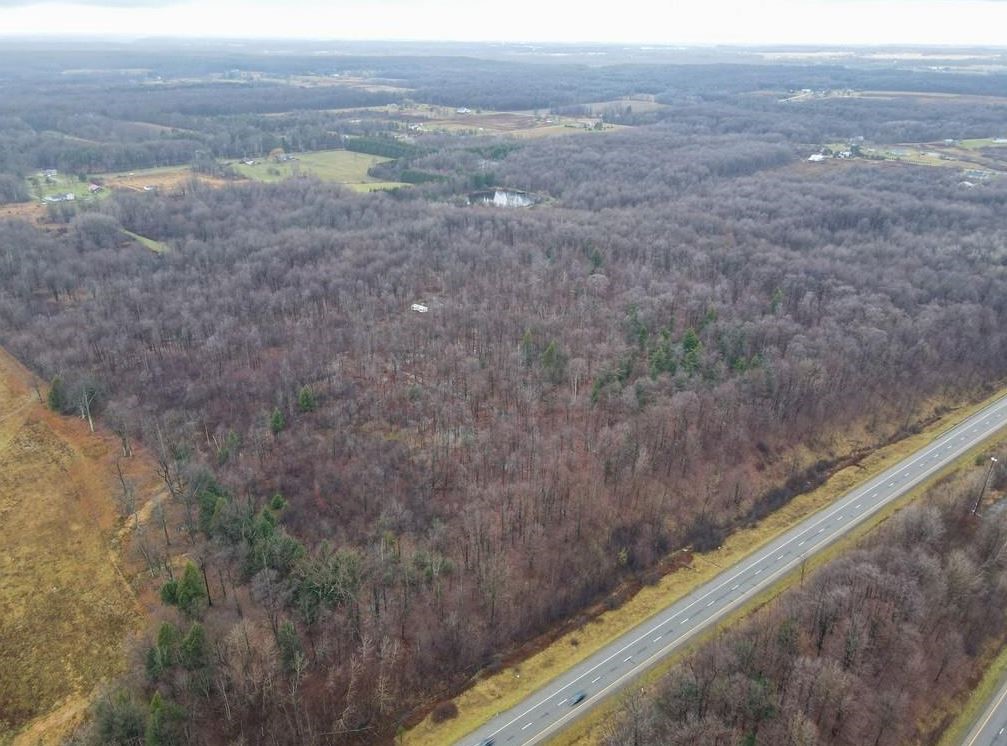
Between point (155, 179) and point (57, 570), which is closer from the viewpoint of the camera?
point (57, 570)

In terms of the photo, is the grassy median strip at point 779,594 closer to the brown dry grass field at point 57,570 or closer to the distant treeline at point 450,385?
the distant treeline at point 450,385

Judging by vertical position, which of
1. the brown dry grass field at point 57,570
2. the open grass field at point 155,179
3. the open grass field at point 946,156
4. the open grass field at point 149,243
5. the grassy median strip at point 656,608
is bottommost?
the grassy median strip at point 656,608

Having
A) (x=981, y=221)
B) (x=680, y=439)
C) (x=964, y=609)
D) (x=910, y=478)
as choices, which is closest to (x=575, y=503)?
(x=680, y=439)

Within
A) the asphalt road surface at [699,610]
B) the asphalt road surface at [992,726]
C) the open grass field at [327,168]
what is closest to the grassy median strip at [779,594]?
the asphalt road surface at [992,726]

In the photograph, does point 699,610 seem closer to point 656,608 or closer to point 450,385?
point 656,608

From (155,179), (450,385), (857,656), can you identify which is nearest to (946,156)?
(450,385)

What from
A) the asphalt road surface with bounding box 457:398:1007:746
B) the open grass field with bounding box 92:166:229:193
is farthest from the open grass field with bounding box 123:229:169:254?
the asphalt road surface with bounding box 457:398:1007:746
